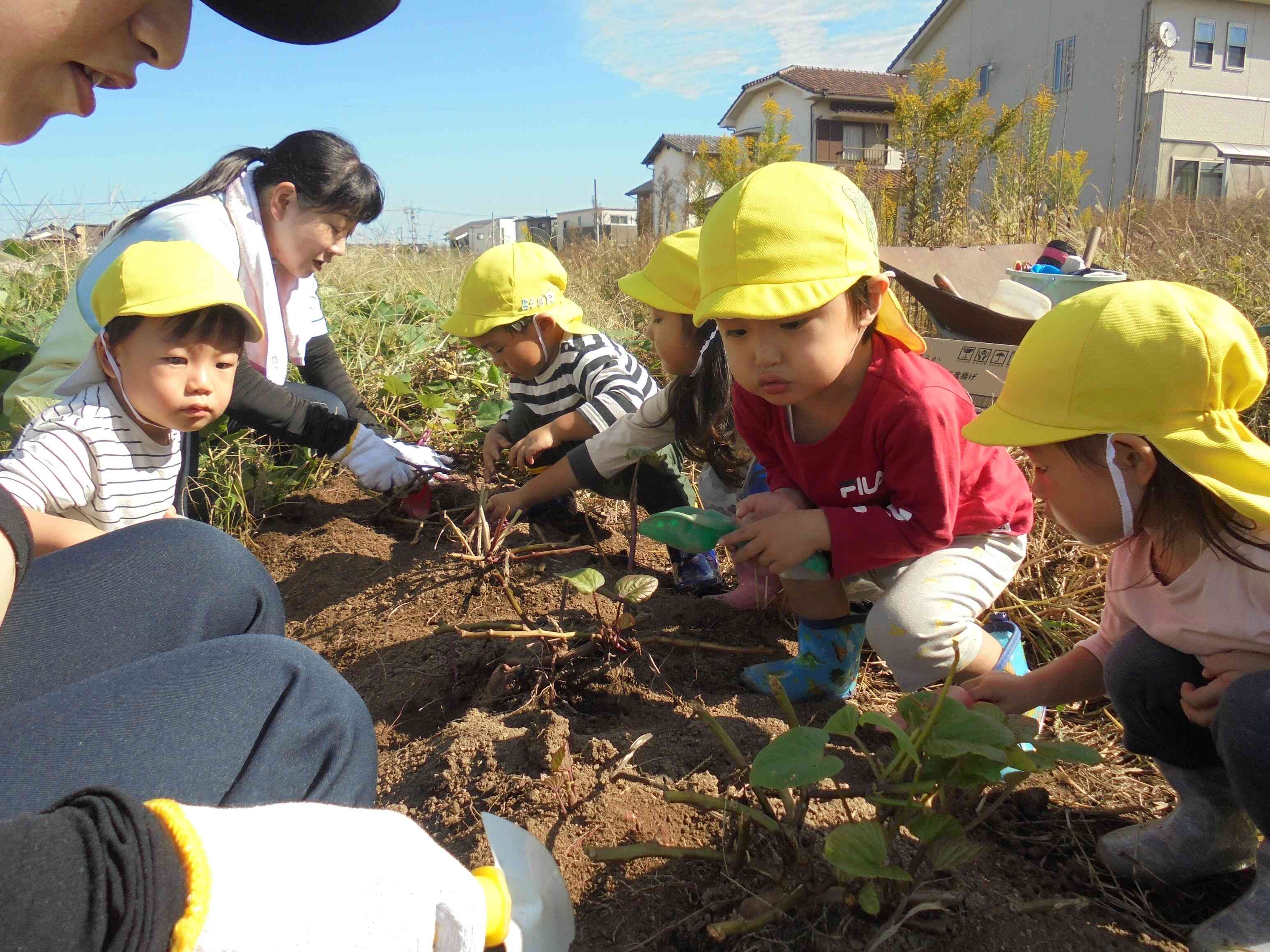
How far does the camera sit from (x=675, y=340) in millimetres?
2158

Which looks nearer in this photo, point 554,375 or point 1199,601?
point 1199,601

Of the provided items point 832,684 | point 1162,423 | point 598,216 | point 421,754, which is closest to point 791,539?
point 832,684

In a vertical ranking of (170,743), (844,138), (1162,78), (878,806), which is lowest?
(878,806)

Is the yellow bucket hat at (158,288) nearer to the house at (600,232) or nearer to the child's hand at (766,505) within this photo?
the child's hand at (766,505)

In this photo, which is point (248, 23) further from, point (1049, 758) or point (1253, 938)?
point (1253, 938)

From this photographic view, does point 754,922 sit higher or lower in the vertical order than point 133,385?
lower

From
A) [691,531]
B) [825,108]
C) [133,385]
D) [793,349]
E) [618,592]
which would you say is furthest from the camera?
[825,108]

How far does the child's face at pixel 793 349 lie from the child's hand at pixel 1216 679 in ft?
2.30

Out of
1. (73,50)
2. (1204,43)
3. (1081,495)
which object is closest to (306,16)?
(73,50)

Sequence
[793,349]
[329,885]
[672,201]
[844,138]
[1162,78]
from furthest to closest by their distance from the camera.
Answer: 1. [844,138]
2. [1162,78]
3. [672,201]
4. [793,349]
5. [329,885]

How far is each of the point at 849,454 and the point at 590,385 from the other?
1157 millimetres

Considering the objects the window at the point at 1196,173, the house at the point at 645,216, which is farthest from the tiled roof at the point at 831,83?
the house at the point at 645,216

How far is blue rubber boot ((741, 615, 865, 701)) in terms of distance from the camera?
169cm

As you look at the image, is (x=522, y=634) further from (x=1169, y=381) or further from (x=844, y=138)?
(x=844, y=138)
